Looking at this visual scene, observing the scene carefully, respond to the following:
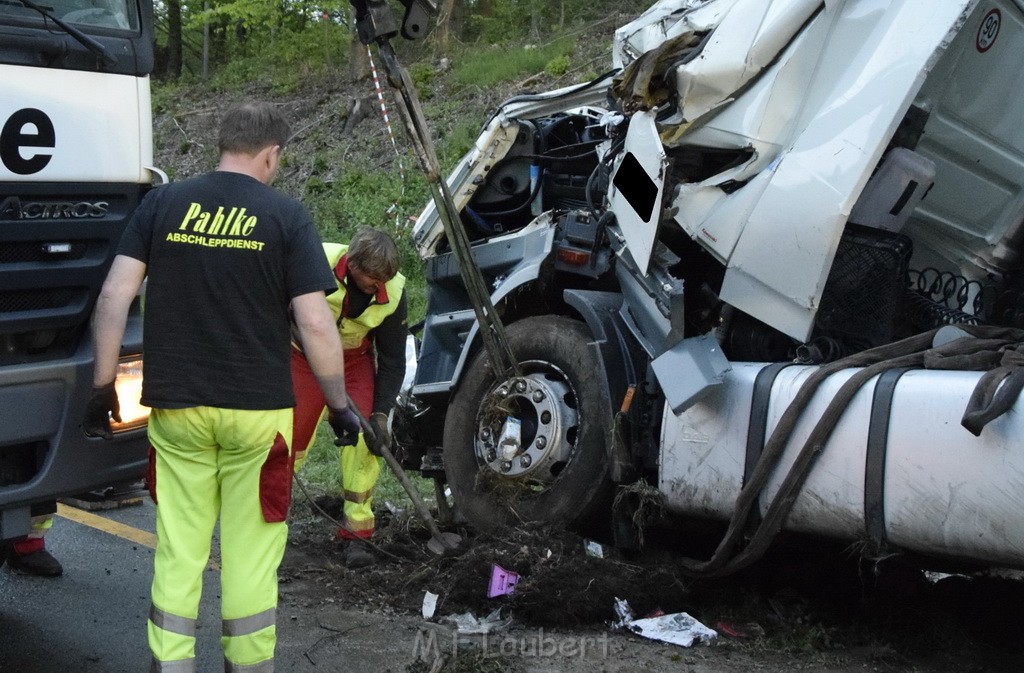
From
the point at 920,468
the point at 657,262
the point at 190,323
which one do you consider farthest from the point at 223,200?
the point at 920,468

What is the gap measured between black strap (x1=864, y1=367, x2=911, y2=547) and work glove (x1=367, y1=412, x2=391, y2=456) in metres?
2.00

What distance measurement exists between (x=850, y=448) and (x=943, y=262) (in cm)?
117

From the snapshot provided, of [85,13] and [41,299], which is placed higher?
[85,13]

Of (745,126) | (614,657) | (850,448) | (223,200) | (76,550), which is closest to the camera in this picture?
(223,200)

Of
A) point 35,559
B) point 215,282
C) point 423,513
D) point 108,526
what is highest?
point 215,282

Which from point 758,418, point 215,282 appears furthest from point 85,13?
point 758,418

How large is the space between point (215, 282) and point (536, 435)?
1.82 meters

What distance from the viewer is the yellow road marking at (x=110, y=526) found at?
560 cm

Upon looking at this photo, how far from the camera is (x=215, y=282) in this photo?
3299 millimetres

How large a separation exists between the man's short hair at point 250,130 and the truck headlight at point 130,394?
0.85 meters

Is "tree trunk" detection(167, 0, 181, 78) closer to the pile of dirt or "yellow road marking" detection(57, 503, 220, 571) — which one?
"yellow road marking" detection(57, 503, 220, 571)

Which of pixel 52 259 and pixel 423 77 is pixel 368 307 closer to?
pixel 52 259

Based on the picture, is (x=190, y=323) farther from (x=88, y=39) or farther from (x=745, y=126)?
(x=745, y=126)

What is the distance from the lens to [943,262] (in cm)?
443
